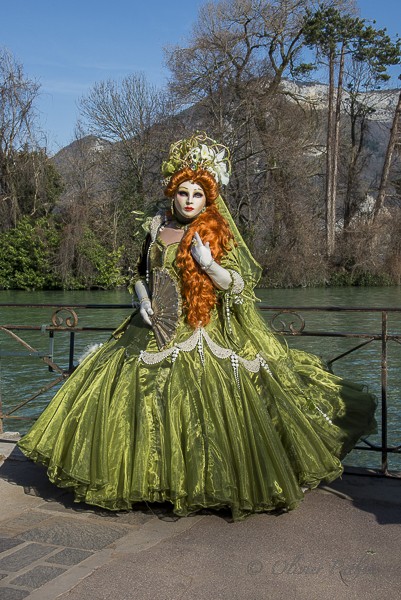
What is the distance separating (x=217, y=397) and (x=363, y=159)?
36.2 meters


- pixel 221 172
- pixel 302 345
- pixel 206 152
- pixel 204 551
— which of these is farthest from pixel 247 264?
pixel 302 345

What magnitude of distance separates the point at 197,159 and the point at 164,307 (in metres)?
0.86

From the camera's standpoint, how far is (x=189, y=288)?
12.5 feet

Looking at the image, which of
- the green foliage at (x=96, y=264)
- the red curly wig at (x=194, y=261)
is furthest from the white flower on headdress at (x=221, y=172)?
the green foliage at (x=96, y=264)

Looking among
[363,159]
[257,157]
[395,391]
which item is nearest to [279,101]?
[257,157]

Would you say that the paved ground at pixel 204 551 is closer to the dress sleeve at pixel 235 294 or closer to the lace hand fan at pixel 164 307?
the lace hand fan at pixel 164 307

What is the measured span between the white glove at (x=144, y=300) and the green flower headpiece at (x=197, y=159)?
Result: 2.00 feet

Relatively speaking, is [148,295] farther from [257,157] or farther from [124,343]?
[257,157]

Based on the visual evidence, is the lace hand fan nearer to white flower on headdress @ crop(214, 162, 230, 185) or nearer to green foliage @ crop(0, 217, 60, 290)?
white flower on headdress @ crop(214, 162, 230, 185)

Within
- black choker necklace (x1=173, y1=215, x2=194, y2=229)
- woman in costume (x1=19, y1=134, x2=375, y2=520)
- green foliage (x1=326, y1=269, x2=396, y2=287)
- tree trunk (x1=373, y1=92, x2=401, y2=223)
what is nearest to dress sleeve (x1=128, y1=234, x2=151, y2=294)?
woman in costume (x1=19, y1=134, x2=375, y2=520)

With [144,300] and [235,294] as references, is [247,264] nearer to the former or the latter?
[235,294]

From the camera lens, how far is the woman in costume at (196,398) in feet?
11.1

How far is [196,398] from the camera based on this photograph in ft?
11.6

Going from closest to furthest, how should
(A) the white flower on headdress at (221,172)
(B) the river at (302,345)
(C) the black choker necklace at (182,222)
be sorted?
(C) the black choker necklace at (182,222) → (A) the white flower on headdress at (221,172) → (B) the river at (302,345)
